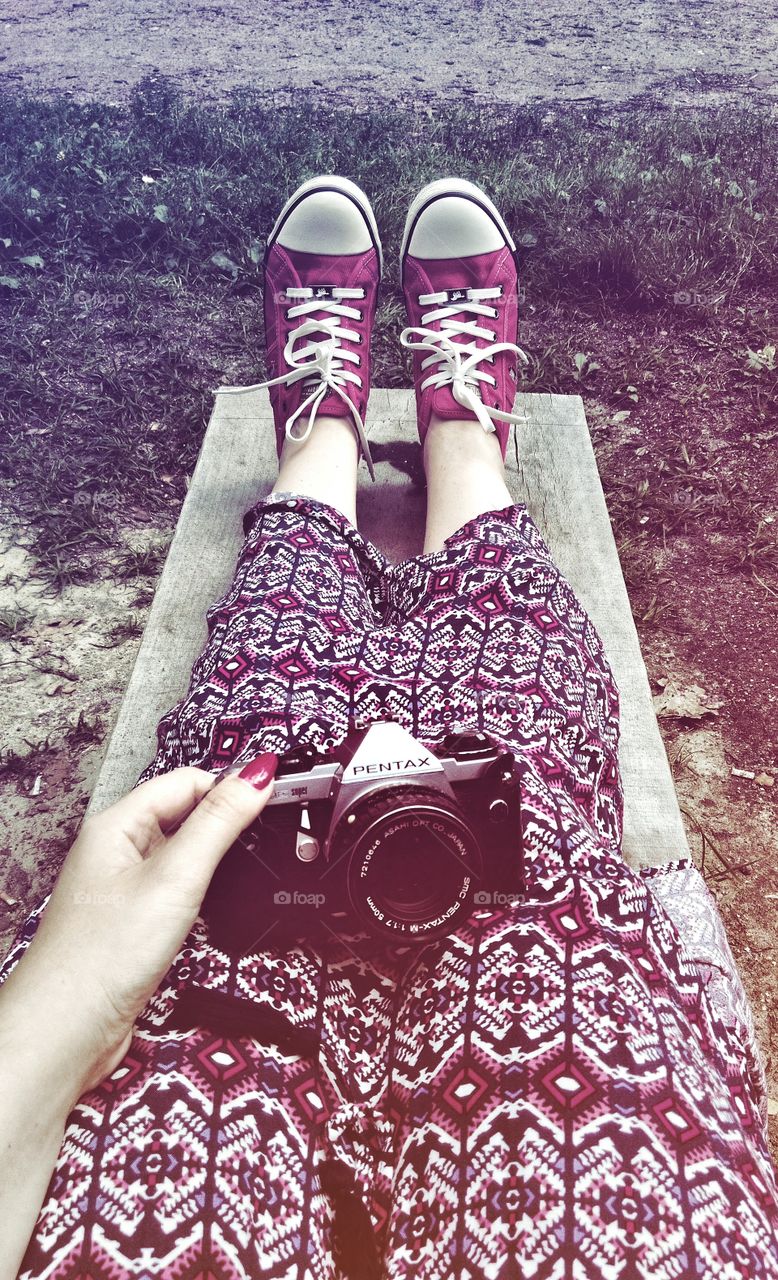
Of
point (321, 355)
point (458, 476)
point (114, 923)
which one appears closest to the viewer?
point (114, 923)

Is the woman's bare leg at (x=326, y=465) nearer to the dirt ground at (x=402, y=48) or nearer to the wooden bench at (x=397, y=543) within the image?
the wooden bench at (x=397, y=543)

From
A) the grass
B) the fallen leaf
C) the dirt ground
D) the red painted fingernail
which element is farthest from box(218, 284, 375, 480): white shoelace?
the dirt ground

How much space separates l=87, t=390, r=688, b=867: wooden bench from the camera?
4.10ft

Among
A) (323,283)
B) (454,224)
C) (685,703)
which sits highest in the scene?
(454,224)

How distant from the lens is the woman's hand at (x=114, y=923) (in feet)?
2.26

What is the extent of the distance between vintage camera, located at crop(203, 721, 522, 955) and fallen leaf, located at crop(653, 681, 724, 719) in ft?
3.19

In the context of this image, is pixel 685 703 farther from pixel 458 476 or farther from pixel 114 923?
pixel 114 923

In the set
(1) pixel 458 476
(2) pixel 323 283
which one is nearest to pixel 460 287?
(2) pixel 323 283

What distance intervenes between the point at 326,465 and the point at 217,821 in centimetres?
88

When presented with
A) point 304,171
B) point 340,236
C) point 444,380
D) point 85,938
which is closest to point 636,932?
point 85,938

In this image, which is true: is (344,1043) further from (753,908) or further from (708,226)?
(708,226)

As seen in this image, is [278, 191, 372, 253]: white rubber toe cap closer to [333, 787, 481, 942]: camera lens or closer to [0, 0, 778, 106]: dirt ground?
[333, 787, 481, 942]: camera lens

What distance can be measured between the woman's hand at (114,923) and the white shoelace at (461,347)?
1.03 m

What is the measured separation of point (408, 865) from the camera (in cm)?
83
